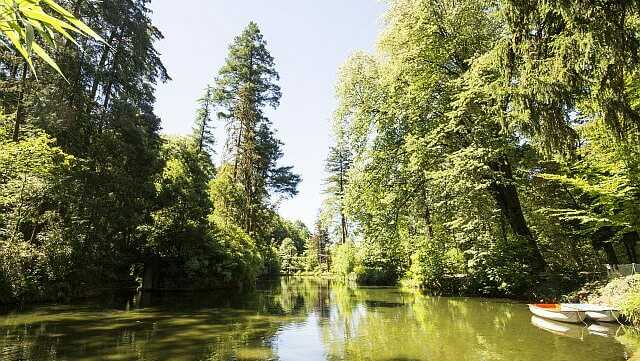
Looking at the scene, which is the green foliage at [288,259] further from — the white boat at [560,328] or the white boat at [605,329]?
the white boat at [605,329]

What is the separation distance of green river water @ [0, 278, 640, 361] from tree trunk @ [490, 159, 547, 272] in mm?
2508

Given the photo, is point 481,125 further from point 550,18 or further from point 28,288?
point 28,288

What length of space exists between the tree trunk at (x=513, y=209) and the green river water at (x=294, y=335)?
2508 millimetres

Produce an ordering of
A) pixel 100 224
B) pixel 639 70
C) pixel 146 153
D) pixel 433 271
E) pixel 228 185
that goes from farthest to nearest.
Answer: pixel 228 185
pixel 433 271
pixel 146 153
pixel 100 224
pixel 639 70

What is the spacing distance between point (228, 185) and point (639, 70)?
85.9ft

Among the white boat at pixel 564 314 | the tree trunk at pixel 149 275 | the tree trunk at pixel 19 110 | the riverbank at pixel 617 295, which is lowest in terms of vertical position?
the white boat at pixel 564 314

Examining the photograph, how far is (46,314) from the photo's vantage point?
45.5 feet

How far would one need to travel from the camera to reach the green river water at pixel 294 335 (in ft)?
30.6

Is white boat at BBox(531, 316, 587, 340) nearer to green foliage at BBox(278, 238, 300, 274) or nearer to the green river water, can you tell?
the green river water

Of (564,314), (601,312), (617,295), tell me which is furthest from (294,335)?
(617,295)

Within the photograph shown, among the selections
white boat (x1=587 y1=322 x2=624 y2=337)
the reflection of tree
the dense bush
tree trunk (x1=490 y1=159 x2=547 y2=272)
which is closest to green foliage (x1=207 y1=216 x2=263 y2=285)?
the reflection of tree

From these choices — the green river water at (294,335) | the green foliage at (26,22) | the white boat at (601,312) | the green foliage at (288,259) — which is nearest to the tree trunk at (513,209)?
Answer: the green river water at (294,335)

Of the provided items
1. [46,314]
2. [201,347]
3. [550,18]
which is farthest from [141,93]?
[550,18]

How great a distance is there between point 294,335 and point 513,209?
1240 cm
